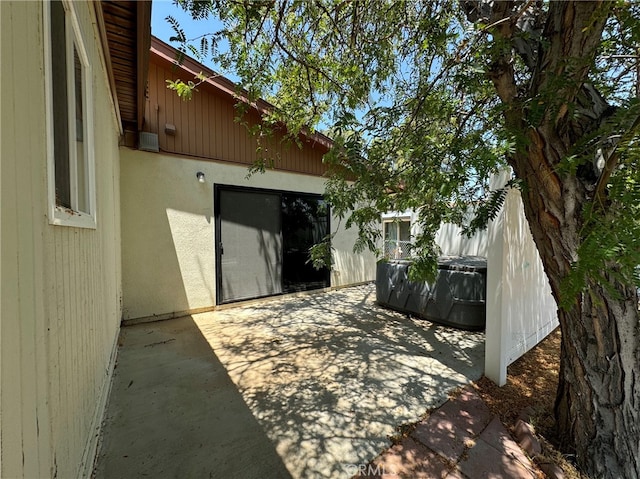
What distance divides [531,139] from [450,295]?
2.95 m

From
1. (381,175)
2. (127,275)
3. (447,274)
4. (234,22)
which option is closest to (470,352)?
(447,274)

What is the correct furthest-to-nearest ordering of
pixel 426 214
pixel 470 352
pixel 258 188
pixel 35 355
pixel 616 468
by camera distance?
pixel 258 188
pixel 470 352
pixel 426 214
pixel 616 468
pixel 35 355

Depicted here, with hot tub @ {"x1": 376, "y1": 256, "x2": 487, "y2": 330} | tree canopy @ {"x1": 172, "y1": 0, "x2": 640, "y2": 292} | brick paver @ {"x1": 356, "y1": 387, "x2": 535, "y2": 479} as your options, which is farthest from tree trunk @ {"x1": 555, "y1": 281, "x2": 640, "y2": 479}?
hot tub @ {"x1": 376, "y1": 256, "x2": 487, "y2": 330}

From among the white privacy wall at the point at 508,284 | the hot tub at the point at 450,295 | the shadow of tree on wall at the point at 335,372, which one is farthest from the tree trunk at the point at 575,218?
the hot tub at the point at 450,295

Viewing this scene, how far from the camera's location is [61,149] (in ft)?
4.28

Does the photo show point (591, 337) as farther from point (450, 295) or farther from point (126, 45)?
point (126, 45)

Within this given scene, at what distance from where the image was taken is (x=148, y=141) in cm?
429

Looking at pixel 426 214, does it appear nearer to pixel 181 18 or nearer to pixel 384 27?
pixel 384 27

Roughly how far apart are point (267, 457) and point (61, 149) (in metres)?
2.07

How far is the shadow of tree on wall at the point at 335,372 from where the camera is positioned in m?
1.84

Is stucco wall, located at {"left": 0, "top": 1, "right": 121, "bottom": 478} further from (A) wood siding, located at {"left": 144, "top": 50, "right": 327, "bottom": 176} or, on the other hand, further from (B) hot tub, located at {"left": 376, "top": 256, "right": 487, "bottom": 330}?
(A) wood siding, located at {"left": 144, "top": 50, "right": 327, "bottom": 176}

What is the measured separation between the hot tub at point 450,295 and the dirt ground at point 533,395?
2.70ft

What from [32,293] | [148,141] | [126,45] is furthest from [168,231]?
[32,293]

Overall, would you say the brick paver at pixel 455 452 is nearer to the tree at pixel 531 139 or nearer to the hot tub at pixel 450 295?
the tree at pixel 531 139
